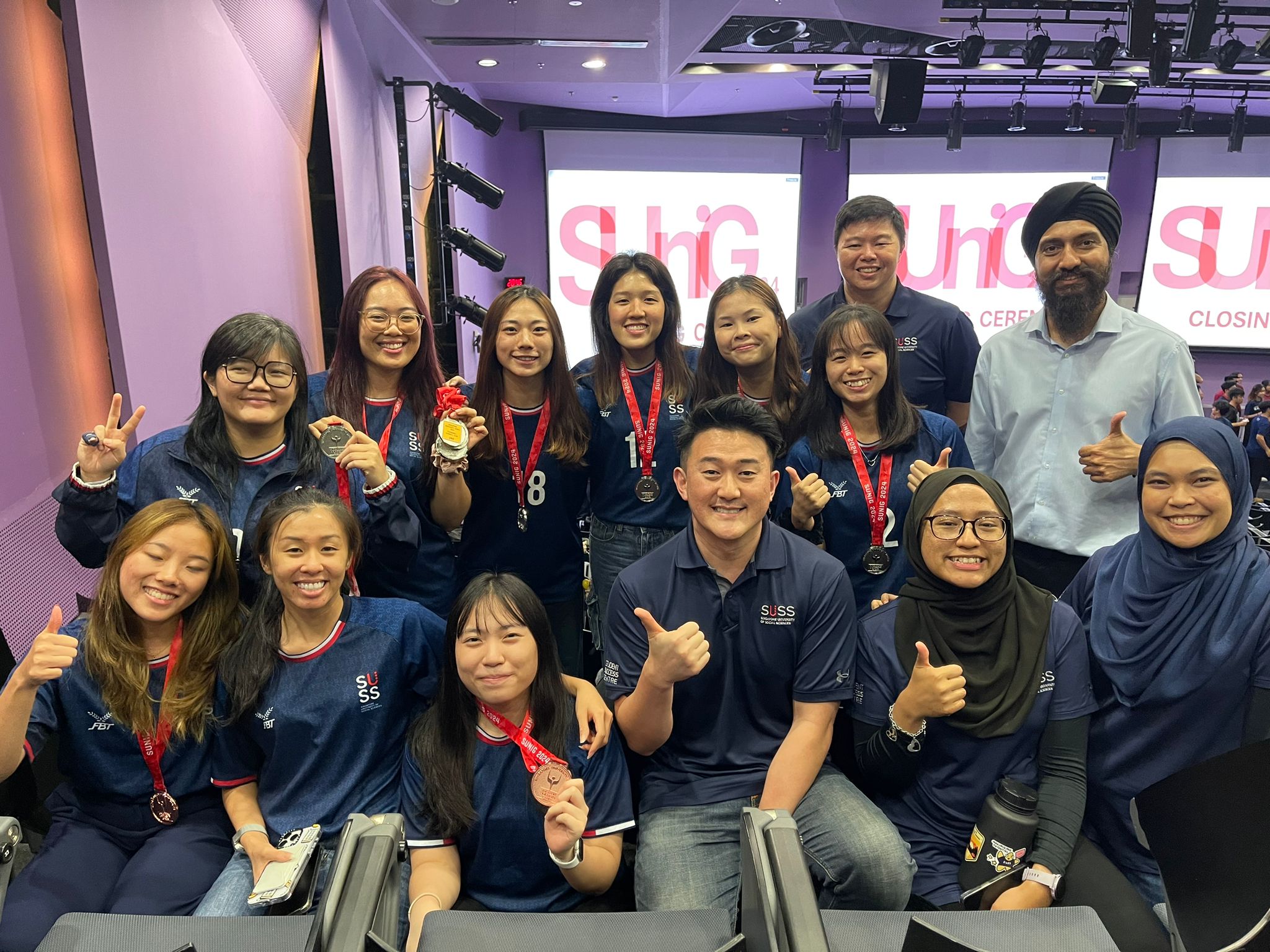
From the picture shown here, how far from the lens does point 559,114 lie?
8555 millimetres

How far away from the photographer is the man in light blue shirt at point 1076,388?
2.68 metres

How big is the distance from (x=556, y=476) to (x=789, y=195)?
23.5ft

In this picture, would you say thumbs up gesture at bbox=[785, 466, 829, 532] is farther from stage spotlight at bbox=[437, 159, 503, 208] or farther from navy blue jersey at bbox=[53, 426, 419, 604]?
stage spotlight at bbox=[437, 159, 503, 208]

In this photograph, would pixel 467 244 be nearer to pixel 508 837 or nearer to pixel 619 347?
pixel 619 347

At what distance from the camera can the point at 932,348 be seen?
3.22 metres

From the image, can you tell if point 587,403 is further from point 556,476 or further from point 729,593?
point 729,593

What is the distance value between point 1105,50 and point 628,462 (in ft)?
18.4

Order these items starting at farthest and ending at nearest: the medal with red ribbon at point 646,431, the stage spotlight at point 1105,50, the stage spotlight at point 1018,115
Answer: the stage spotlight at point 1018,115, the stage spotlight at point 1105,50, the medal with red ribbon at point 646,431

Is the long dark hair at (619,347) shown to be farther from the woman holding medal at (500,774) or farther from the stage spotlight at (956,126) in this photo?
the stage spotlight at (956,126)

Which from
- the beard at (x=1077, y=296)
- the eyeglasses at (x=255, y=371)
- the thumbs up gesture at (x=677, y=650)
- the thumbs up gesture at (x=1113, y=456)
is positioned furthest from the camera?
the beard at (x=1077, y=296)

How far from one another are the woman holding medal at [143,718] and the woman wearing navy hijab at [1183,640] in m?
2.18

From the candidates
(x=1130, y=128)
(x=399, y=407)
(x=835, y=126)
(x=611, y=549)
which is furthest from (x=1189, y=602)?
(x=1130, y=128)

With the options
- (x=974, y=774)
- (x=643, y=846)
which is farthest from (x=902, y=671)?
(x=643, y=846)

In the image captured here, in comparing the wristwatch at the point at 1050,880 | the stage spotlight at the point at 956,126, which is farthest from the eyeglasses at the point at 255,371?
the stage spotlight at the point at 956,126
